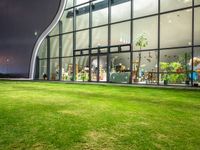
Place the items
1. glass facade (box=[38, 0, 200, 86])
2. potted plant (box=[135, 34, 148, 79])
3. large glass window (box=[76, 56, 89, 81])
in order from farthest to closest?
large glass window (box=[76, 56, 89, 81]) → potted plant (box=[135, 34, 148, 79]) → glass facade (box=[38, 0, 200, 86])

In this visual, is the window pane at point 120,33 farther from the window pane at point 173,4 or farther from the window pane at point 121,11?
the window pane at point 173,4

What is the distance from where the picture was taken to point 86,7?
1727cm

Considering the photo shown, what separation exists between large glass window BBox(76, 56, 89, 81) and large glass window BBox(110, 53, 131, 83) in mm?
2282

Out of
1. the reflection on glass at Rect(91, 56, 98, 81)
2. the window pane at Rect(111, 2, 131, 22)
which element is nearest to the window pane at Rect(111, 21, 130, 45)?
the window pane at Rect(111, 2, 131, 22)

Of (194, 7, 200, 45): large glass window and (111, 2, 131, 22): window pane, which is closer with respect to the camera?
(194, 7, 200, 45): large glass window

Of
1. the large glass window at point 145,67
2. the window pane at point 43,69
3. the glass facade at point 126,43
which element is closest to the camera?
the glass facade at point 126,43

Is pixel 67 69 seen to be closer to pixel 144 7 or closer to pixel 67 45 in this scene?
pixel 67 45

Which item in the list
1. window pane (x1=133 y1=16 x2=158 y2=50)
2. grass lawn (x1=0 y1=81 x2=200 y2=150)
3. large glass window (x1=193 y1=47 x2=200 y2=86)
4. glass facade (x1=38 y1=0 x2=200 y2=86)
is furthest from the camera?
window pane (x1=133 y1=16 x2=158 y2=50)

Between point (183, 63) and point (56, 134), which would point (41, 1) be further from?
point (56, 134)

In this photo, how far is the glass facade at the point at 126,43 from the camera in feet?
40.1

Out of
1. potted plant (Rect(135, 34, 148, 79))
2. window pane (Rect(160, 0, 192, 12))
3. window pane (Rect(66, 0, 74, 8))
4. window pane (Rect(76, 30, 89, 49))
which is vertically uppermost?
window pane (Rect(66, 0, 74, 8))

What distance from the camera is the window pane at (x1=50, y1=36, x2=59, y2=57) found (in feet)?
62.2

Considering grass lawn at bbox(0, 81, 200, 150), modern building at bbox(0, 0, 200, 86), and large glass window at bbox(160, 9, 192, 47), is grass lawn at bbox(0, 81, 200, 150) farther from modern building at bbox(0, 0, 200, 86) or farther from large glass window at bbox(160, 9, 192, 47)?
large glass window at bbox(160, 9, 192, 47)

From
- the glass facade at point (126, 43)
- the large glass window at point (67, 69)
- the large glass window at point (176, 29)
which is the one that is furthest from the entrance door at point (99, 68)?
the large glass window at point (176, 29)
